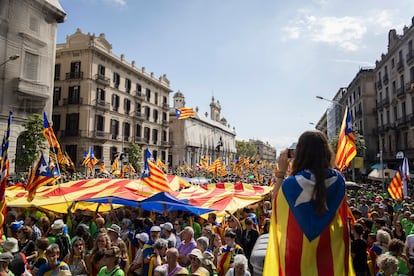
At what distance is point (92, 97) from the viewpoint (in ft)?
126

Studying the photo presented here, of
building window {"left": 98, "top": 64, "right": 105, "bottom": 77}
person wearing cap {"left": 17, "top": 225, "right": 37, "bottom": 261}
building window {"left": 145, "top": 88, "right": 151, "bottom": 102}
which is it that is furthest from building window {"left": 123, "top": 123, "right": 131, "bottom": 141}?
person wearing cap {"left": 17, "top": 225, "right": 37, "bottom": 261}

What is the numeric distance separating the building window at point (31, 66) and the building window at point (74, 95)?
11.9m

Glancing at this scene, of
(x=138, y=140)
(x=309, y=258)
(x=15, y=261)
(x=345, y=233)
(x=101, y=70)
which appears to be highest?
(x=101, y=70)

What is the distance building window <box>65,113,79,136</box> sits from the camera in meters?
37.8

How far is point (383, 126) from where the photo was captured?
125 ft

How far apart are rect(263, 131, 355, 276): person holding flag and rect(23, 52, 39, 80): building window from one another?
28.2 meters

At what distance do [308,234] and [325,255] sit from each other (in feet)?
0.59

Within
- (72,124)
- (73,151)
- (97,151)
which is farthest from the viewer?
(97,151)

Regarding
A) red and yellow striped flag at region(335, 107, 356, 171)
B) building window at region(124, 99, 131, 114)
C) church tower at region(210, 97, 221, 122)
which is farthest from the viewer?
church tower at region(210, 97, 221, 122)

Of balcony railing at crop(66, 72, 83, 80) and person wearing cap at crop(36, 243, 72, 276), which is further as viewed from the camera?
balcony railing at crop(66, 72, 83, 80)

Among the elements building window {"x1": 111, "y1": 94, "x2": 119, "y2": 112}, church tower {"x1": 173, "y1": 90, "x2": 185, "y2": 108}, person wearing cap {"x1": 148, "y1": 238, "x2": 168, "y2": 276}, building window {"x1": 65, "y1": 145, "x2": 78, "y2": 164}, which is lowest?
person wearing cap {"x1": 148, "y1": 238, "x2": 168, "y2": 276}

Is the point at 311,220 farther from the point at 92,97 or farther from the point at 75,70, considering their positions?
the point at 75,70

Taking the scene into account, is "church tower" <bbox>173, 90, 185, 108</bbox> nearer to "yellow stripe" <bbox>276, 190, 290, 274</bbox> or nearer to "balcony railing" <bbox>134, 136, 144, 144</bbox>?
"balcony railing" <bbox>134, 136, 144, 144</bbox>

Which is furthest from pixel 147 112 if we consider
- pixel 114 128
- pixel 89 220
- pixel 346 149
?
pixel 346 149
